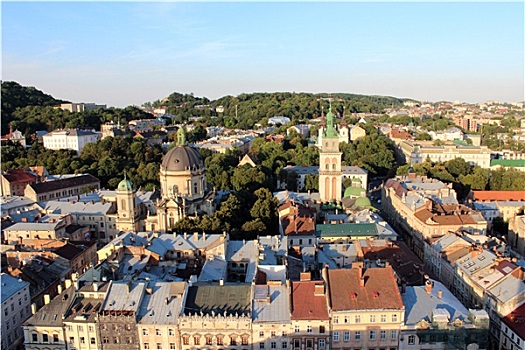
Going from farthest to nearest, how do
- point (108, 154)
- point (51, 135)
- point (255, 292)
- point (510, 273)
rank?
1. point (51, 135)
2. point (108, 154)
3. point (510, 273)
4. point (255, 292)

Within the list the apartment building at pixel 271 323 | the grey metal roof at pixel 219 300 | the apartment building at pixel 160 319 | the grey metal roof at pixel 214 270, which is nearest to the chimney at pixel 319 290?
the apartment building at pixel 271 323

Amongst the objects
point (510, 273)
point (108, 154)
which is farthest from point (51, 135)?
point (510, 273)

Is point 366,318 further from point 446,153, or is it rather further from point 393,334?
point 446,153

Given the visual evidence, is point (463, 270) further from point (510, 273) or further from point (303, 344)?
point (303, 344)

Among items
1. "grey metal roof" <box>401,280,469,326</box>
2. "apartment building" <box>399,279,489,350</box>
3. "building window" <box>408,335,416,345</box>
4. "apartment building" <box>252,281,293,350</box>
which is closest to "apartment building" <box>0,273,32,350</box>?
"apartment building" <box>252,281,293,350</box>

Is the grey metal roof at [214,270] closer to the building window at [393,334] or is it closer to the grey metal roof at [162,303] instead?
the grey metal roof at [162,303]

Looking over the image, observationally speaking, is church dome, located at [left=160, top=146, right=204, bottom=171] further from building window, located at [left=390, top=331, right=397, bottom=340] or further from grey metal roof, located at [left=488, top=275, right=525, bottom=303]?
grey metal roof, located at [left=488, top=275, right=525, bottom=303]

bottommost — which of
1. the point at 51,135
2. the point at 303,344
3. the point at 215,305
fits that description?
the point at 303,344
